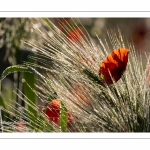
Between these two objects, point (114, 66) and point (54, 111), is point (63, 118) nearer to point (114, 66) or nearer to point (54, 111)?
point (54, 111)

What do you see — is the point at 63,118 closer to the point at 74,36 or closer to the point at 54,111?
the point at 54,111

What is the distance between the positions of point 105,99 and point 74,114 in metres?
0.07

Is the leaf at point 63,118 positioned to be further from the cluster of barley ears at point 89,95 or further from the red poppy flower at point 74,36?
the red poppy flower at point 74,36

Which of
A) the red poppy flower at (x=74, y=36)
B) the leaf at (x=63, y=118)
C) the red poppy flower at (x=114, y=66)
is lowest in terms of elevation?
the leaf at (x=63, y=118)

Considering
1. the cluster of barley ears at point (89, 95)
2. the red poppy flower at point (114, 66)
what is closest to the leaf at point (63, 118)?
the cluster of barley ears at point (89, 95)

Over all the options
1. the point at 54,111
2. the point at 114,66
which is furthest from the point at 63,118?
the point at 114,66

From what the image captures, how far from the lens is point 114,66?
92 centimetres

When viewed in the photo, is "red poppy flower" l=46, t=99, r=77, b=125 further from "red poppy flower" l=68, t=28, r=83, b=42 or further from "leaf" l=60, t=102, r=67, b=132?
"red poppy flower" l=68, t=28, r=83, b=42

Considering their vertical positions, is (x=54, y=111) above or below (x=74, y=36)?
below

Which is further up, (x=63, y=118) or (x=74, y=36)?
(x=74, y=36)

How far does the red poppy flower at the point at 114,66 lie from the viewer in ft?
2.94

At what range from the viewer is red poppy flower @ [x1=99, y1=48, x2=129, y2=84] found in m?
0.90

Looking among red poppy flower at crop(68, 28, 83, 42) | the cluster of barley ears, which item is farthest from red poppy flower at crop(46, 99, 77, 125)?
red poppy flower at crop(68, 28, 83, 42)
